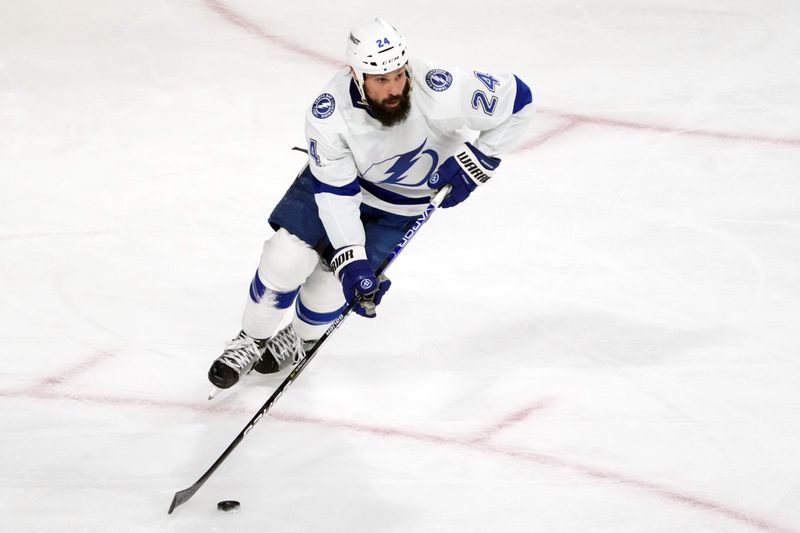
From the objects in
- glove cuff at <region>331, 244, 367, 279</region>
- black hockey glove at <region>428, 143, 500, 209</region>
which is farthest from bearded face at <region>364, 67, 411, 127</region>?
glove cuff at <region>331, 244, 367, 279</region>

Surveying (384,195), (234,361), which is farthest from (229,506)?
(384,195)

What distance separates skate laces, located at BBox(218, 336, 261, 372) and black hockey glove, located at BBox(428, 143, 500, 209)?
0.77 metres

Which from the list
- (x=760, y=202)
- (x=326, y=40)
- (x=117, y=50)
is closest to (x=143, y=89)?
(x=117, y=50)

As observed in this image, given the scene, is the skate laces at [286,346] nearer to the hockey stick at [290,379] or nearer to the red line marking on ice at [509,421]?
the hockey stick at [290,379]

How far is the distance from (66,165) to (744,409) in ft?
9.32

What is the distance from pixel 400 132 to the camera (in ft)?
9.73

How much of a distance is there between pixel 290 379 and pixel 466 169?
30.7 inches

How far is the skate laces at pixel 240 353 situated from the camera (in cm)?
319

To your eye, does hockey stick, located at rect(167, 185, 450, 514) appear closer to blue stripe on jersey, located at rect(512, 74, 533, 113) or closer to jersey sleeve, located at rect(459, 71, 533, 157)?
jersey sleeve, located at rect(459, 71, 533, 157)

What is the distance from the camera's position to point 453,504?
2814 millimetres

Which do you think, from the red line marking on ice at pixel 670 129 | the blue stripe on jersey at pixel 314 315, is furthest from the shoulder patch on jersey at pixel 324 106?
the red line marking on ice at pixel 670 129

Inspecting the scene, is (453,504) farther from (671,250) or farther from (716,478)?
(671,250)

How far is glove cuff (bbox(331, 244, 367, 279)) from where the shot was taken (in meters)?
2.97

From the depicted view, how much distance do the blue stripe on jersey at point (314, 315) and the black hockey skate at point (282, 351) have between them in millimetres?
111
